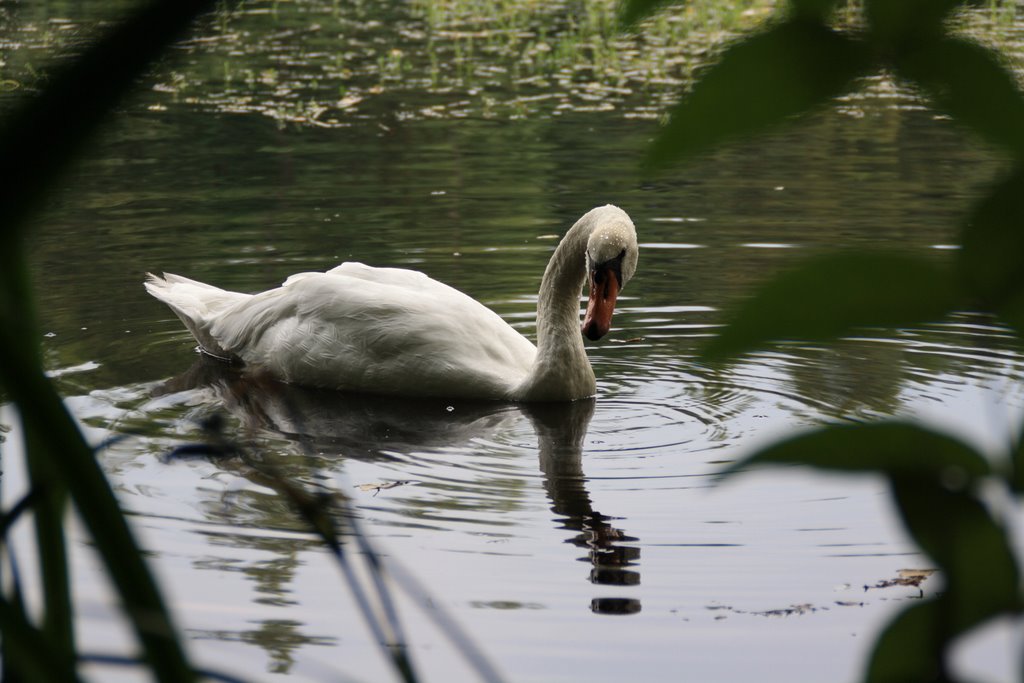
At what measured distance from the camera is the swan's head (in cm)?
652

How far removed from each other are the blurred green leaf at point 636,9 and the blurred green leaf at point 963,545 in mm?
298

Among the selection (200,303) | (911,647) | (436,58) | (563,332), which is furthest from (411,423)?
(436,58)

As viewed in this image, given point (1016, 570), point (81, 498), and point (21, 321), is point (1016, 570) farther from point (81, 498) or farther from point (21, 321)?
point (21, 321)

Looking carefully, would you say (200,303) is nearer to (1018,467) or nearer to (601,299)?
(601,299)

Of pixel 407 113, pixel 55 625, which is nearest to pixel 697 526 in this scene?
pixel 55 625

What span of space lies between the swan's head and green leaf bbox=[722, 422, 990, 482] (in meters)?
5.87

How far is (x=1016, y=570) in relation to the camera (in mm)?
653

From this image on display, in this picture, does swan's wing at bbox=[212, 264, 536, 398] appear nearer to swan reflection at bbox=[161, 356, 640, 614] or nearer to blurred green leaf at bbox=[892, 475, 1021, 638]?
swan reflection at bbox=[161, 356, 640, 614]

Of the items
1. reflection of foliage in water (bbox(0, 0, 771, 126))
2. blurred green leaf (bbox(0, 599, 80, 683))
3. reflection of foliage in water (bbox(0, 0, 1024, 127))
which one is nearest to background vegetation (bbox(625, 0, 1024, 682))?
blurred green leaf (bbox(0, 599, 80, 683))

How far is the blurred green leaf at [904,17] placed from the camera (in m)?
0.67

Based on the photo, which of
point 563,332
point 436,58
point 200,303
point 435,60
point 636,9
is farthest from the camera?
point 436,58

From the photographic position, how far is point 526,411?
6.67 m

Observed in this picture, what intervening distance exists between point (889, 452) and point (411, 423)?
5.74 m

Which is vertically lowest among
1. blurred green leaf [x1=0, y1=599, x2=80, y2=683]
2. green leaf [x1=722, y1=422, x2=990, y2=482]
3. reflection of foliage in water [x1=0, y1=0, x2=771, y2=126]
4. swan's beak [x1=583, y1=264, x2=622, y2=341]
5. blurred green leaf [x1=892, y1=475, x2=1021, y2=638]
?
reflection of foliage in water [x1=0, y1=0, x2=771, y2=126]
